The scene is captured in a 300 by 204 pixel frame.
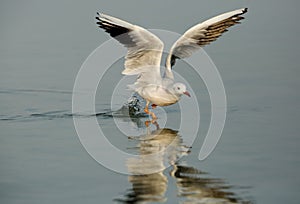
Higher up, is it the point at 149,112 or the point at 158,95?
the point at 158,95

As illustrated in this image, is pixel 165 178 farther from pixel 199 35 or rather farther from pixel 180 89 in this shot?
pixel 199 35

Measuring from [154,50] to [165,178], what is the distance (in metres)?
3.17

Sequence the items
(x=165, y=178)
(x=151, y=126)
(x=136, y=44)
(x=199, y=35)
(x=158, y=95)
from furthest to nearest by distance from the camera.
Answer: (x=199, y=35), (x=158, y=95), (x=136, y=44), (x=151, y=126), (x=165, y=178)

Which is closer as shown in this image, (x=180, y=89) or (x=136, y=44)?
(x=180, y=89)

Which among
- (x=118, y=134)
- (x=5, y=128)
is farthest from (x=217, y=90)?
(x=5, y=128)

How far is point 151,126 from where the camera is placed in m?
10.3

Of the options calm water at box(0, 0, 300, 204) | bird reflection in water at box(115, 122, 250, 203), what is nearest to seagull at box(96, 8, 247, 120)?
calm water at box(0, 0, 300, 204)

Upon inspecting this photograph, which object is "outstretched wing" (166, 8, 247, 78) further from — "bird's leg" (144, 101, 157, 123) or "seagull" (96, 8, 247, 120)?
"bird's leg" (144, 101, 157, 123)

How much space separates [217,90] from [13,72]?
4.02 m

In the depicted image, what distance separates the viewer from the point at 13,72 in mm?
13531

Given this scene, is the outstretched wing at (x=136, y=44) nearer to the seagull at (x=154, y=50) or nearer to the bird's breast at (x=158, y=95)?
the seagull at (x=154, y=50)

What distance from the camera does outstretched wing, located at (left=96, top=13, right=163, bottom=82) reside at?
33.7ft

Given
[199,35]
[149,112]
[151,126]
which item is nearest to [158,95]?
[149,112]

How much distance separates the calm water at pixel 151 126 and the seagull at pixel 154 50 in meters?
0.42
